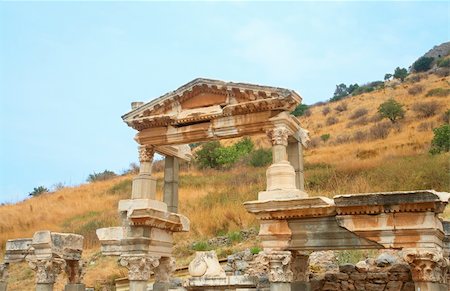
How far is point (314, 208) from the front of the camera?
7.80m

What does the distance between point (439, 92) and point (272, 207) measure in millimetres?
34924

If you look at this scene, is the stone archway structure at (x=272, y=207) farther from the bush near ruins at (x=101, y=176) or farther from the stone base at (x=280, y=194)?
the bush near ruins at (x=101, y=176)

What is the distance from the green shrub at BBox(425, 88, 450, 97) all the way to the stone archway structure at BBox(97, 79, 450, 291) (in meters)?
31.5

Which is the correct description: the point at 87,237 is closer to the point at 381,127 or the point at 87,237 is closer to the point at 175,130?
the point at 175,130

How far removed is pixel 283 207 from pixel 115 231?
13.0 feet

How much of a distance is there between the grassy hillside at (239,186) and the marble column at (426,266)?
7628 mm

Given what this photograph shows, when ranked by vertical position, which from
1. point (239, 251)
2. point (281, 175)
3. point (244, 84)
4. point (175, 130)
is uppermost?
point (244, 84)

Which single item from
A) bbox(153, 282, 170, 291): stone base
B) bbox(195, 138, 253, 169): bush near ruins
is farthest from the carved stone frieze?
bbox(195, 138, 253, 169): bush near ruins

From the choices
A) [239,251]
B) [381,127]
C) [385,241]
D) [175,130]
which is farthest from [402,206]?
[381,127]

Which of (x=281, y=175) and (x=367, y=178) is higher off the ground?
(x=367, y=178)

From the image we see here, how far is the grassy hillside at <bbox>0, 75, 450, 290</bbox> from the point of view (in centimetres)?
1806

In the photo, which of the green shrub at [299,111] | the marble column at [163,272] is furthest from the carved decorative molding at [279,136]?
the green shrub at [299,111]

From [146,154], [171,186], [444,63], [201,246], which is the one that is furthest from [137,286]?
[444,63]

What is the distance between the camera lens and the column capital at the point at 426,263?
6.94 m
